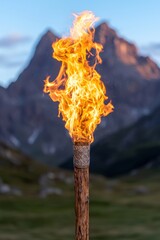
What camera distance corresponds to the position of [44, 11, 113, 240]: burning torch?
16047 mm

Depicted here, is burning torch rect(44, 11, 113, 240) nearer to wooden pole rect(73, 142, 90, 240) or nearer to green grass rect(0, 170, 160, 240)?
wooden pole rect(73, 142, 90, 240)

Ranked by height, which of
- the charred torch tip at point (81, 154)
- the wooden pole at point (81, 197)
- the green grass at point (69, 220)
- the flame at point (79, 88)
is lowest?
the wooden pole at point (81, 197)

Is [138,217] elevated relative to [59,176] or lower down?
lower down

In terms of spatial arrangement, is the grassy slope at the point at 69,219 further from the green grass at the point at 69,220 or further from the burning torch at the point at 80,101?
the burning torch at the point at 80,101

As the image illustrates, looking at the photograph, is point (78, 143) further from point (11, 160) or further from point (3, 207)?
point (11, 160)

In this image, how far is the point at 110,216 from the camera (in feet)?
245

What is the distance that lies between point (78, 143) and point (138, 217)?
57.4m

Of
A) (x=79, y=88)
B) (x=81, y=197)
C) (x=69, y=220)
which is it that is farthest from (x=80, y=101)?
(x=69, y=220)

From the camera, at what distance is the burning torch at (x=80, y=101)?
16047mm

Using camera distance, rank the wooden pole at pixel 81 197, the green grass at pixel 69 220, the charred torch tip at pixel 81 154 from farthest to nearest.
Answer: the green grass at pixel 69 220 < the charred torch tip at pixel 81 154 < the wooden pole at pixel 81 197

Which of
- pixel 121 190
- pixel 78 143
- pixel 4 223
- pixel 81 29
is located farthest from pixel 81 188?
pixel 121 190

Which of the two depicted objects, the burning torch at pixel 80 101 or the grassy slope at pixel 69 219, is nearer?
the burning torch at pixel 80 101

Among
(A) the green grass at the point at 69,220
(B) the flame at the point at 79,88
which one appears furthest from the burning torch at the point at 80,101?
(A) the green grass at the point at 69,220

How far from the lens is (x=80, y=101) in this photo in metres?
16.2
